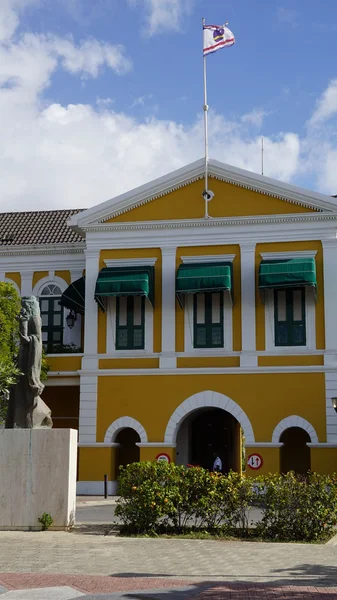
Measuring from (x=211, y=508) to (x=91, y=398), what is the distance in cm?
1439

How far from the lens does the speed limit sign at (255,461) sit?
28266 millimetres

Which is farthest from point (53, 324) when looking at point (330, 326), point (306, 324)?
point (330, 326)

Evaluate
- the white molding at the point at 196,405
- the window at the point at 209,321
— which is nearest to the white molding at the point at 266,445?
the white molding at the point at 196,405

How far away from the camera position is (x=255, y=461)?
28.3 m

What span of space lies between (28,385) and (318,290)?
1493cm

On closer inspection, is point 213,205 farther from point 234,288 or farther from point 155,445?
point 155,445

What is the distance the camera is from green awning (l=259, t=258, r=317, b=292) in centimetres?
2798

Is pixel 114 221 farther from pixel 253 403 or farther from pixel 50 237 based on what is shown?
pixel 253 403

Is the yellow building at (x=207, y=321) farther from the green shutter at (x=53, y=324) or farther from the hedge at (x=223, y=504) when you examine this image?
the hedge at (x=223, y=504)

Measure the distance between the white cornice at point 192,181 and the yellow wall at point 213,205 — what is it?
164 mm

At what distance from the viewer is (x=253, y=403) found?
2889cm

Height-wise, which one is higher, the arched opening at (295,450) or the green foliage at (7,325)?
the green foliage at (7,325)

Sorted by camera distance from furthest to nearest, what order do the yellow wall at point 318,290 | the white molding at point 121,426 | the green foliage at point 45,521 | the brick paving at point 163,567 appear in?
the white molding at point 121,426 < the yellow wall at point 318,290 < the green foliage at point 45,521 < the brick paving at point 163,567

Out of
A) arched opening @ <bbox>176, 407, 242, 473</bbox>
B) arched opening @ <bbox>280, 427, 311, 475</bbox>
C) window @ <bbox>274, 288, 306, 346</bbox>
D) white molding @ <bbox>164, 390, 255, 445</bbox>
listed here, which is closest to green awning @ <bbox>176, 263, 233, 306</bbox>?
window @ <bbox>274, 288, 306, 346</bbox>
